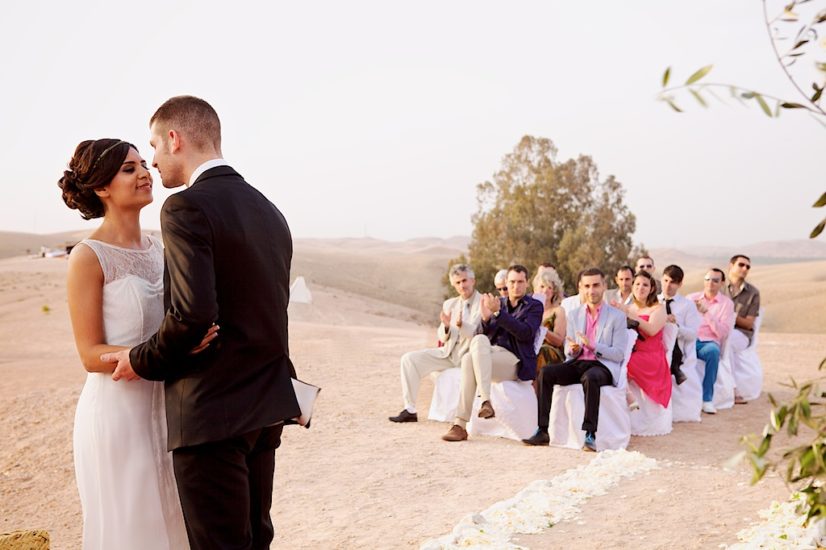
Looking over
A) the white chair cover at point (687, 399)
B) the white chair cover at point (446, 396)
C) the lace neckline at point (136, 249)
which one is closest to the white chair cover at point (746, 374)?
the white chair cover at point (687, 399)

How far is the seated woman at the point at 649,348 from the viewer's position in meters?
8.95

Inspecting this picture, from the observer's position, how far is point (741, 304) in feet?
37.1

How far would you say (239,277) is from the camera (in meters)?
2.87

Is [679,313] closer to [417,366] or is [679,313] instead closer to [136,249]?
[417,366]

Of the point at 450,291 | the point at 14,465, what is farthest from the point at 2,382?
the point at 450,291

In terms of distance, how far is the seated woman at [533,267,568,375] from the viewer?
362 inches

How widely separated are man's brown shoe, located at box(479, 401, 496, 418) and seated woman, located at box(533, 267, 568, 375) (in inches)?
35.0

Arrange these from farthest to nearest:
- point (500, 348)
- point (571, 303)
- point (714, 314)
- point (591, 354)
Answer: point (714, 314), point (571, 303), point (500, 348), point (591, 354)

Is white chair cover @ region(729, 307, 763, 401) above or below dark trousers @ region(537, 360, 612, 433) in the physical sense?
below

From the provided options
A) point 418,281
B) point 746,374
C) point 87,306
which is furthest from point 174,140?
point 418,281

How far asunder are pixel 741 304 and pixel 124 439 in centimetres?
981

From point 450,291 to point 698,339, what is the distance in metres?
21.9

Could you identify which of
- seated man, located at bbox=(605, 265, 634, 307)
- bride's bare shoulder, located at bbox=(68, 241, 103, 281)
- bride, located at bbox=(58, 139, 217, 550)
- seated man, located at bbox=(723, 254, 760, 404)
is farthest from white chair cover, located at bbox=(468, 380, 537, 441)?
bride's bare shoulder, located at bbox=(68, 241, 103, 281)

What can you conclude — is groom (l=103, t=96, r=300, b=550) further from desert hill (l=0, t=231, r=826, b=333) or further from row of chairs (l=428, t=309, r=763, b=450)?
desert hill (l=0, t=231, r=826, b=333)
